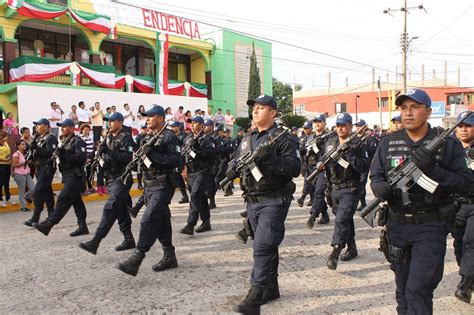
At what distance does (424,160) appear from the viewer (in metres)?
2.66

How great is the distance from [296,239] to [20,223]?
216 inches

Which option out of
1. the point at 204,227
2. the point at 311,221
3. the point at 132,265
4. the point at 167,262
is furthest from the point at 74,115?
the point at 132,265

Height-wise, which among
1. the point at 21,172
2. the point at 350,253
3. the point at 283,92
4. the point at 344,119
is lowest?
the point at 350,253

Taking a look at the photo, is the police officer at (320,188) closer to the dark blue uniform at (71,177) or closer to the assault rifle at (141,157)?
the assault rifle at (141,157)

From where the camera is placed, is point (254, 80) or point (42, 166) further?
point (254, 80)

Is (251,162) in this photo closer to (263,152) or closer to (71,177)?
(263,152)

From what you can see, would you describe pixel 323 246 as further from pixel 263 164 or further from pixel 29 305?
pixel 29 305

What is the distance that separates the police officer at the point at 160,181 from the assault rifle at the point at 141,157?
0.03 metres

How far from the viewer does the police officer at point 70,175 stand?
6.32 m

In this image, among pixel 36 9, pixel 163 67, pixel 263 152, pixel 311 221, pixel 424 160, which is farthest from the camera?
pixel 163 67

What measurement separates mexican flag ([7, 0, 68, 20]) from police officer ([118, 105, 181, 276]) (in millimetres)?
14451

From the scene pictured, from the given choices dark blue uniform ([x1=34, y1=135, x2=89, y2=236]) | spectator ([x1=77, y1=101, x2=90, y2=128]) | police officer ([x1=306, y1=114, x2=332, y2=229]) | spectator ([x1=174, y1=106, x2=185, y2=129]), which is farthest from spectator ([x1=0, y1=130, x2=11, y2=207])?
spectator ([x1=174, y1=106, x2=185, y2=129])

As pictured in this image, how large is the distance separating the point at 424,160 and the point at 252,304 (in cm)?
182

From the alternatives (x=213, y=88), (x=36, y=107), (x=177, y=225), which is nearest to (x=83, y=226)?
(x=177, y=225)
